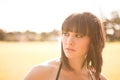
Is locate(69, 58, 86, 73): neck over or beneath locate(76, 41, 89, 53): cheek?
beneath

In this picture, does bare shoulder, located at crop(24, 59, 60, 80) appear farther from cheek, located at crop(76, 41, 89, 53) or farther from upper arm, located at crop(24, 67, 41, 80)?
cheek, located at crop(76, 41, 89, 53)

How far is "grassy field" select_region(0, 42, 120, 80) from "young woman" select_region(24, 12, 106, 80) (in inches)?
94.7

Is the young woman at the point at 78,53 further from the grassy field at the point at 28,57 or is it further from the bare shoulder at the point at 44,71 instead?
the grassy field at the point at 28,57

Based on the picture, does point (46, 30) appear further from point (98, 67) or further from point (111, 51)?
point (98, 67)

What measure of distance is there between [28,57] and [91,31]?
3.26 m

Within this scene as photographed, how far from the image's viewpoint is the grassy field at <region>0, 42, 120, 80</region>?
4.36 m

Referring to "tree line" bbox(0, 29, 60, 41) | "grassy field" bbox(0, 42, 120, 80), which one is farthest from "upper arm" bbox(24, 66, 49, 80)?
"grassy field" bbox(0, 42, 120, 80)

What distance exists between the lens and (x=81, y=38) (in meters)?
1.75

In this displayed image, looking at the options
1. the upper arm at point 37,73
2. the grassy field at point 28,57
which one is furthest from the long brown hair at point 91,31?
the grassy field at point 28,57

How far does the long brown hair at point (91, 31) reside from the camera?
172cm

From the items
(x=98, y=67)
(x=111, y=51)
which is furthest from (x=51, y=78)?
(x=111, y=51)

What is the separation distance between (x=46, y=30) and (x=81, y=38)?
6.29ft

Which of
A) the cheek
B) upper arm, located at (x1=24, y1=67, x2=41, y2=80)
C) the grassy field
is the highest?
the cheek

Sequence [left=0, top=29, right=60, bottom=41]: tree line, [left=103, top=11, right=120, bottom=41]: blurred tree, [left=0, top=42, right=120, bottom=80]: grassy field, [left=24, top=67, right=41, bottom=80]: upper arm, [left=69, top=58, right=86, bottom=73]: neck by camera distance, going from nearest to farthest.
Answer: [left=24, top=67, right=41, bottom=80]: upper arm, [left=69, top=58, right=86, bottom=73]: neck, [left=103, top=11, right=120, bottom=41]: blurred tree, [left=0, top=29, right=60, bottom=41]: tree line, [left=0, top=42, right=120, bottom=80]: grassy field
